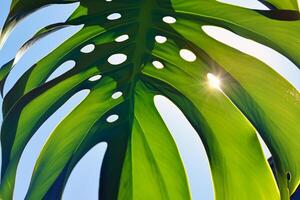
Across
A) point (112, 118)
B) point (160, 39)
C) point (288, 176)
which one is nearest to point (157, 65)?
point (160, 39)

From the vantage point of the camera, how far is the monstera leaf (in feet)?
3.33

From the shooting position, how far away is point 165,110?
1.19 m

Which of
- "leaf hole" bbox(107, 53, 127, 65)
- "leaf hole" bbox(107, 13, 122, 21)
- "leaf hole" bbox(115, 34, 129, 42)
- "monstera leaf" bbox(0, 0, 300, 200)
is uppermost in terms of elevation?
"leaf hole" bbox(107, 13, 122, 21)

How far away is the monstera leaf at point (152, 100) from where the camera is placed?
101 centimetres

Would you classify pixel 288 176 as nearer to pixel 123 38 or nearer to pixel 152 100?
pixel 152 100

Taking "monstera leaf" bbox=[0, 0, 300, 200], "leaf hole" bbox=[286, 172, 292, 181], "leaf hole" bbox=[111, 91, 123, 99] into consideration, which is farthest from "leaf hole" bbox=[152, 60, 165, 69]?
"leaf hole" bbox=[286, 172, 292, 181]

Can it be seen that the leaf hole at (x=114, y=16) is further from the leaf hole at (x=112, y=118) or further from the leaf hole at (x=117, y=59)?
the leaf hole at (x=112, y=118)

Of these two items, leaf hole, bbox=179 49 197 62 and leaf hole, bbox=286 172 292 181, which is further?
leaf hole, bbox=179 49 197 62

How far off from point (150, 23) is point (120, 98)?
0.20m

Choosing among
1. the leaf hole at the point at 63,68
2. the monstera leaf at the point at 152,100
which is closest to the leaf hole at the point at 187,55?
the monstera leaf at the point at 152,100

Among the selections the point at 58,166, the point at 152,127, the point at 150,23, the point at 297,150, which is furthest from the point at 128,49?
the point at 297,150

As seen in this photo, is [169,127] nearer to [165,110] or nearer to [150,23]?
[165,110]

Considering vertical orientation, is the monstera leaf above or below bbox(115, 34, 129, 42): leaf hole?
below

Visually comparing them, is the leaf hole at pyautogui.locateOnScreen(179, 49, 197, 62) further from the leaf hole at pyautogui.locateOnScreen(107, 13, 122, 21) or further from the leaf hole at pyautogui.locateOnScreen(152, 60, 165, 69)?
the leaf hole at pyautogui.locateOnScreen(107, 13, 122, 21)
